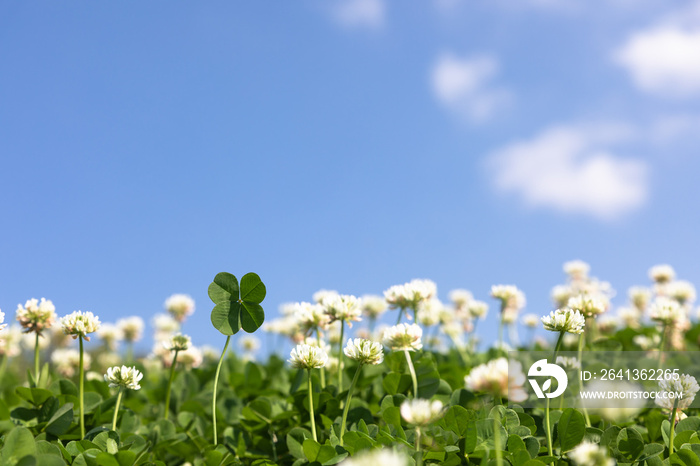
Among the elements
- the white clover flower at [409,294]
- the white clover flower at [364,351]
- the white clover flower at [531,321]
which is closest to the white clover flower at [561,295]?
the white clover flower at [531,321]

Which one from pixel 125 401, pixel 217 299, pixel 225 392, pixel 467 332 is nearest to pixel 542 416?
pixel 217 299

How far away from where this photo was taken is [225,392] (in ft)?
11.6

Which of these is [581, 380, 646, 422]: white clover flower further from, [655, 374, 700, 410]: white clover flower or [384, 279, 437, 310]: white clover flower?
[384, 279, 437, 310]: white clover flower

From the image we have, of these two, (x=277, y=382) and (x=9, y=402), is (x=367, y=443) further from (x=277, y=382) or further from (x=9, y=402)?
(x=9, y=402)

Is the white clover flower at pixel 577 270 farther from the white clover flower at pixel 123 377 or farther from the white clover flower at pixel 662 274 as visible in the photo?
the white clover flower at pixel 123 377

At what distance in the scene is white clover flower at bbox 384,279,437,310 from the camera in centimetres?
326

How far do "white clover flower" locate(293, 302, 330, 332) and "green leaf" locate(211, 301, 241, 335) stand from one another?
1.77ft

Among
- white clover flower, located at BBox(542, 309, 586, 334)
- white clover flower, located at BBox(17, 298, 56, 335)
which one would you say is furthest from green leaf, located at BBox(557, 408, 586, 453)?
white clover flower, located at BBox(17, 298, 56, 335)

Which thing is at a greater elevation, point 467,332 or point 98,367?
point 467,332

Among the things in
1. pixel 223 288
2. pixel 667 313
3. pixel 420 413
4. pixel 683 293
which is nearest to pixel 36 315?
pixel 223 288

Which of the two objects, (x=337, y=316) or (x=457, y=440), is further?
(x=337, y=316)

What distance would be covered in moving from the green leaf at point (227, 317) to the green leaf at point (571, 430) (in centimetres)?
146

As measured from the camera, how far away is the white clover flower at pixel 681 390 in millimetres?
2234

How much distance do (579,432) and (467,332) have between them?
3.67 metres
